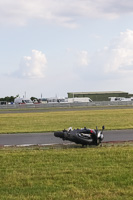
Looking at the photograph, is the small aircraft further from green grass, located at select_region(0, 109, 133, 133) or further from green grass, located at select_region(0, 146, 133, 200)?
green grass, located at select_region(0, 109, 133, 133)

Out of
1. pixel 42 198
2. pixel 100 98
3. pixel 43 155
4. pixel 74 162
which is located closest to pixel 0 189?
pixel 42 198

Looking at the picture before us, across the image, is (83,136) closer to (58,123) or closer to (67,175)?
(67,175)

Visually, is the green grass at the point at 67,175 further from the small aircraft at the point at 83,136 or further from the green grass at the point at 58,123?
the green grass at the point at 58,123

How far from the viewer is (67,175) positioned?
351 inches

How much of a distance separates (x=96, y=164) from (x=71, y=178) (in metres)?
1.72

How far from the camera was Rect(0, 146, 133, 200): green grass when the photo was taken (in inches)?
288

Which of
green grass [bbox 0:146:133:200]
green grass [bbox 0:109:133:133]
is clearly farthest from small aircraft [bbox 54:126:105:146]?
green grass [bbox 0:109:133:133]

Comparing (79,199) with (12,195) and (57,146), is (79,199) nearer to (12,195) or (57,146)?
(12,195)

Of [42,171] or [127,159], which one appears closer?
[42,171]

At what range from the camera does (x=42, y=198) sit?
707 cm

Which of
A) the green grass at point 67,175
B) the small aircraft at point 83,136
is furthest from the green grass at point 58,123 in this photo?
the green grass at point 67,175

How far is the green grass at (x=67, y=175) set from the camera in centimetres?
732

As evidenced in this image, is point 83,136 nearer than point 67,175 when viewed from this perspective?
No

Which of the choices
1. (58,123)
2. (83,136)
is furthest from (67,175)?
(58,123)
